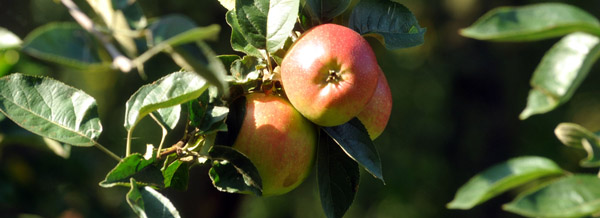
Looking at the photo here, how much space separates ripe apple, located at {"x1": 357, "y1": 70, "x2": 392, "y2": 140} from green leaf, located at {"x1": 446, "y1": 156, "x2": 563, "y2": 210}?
14cm

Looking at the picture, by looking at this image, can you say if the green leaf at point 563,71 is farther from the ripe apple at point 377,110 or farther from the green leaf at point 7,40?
the green leaf at point 7,40

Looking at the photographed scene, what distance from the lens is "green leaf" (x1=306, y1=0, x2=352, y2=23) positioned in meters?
0.84

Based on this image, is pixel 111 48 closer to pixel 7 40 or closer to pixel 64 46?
pixel 64 46

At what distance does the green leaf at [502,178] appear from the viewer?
781mm

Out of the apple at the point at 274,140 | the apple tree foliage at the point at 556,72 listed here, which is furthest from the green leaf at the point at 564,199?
the apple at the point at 274,140

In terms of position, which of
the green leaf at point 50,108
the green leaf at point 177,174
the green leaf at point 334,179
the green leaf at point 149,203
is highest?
the green leaf at point 50,108

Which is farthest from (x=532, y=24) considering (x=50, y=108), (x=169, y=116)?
(x=50, y=108)

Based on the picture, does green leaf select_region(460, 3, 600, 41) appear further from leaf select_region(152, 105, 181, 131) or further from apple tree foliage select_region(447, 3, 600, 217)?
leaf select_region(152, 105, 181, 131)

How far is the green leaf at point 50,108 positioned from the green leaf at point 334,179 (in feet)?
0.91

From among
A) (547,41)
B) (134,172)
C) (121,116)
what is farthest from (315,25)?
(547,41)

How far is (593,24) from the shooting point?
65cm

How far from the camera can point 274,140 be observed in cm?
80

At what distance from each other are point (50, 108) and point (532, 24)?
0.53 metres

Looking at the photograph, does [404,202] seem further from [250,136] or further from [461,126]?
[250,136]
